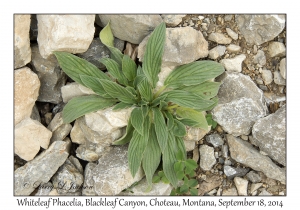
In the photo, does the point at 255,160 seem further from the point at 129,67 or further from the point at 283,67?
the point at 129,67

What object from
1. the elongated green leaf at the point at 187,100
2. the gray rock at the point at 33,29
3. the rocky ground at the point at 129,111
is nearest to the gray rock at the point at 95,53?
the rocky ground at the point at 129,111

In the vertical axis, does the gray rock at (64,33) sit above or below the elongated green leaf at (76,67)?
above

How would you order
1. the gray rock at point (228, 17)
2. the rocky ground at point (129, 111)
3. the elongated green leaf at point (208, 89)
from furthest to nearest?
the gray rock at point (228, 17) → the elongated green leaf at point (208, 89) → the rocky ground at point (129, 111)

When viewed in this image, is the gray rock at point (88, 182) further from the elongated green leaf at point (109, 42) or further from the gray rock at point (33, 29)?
the gray rock at point (33, 29)

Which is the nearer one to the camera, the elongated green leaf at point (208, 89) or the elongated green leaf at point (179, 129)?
the elongated green leaf at point (179, 129)

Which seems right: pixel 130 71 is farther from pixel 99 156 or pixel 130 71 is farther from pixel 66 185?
pixel 66 185

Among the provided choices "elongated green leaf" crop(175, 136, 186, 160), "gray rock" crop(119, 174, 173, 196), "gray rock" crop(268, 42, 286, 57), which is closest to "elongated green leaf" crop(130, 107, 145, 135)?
"elongated green leaf" crop(175, 136, 186, 160)

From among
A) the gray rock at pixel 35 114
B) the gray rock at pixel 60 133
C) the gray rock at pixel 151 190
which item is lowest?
the gray rock at pixel 151 190
